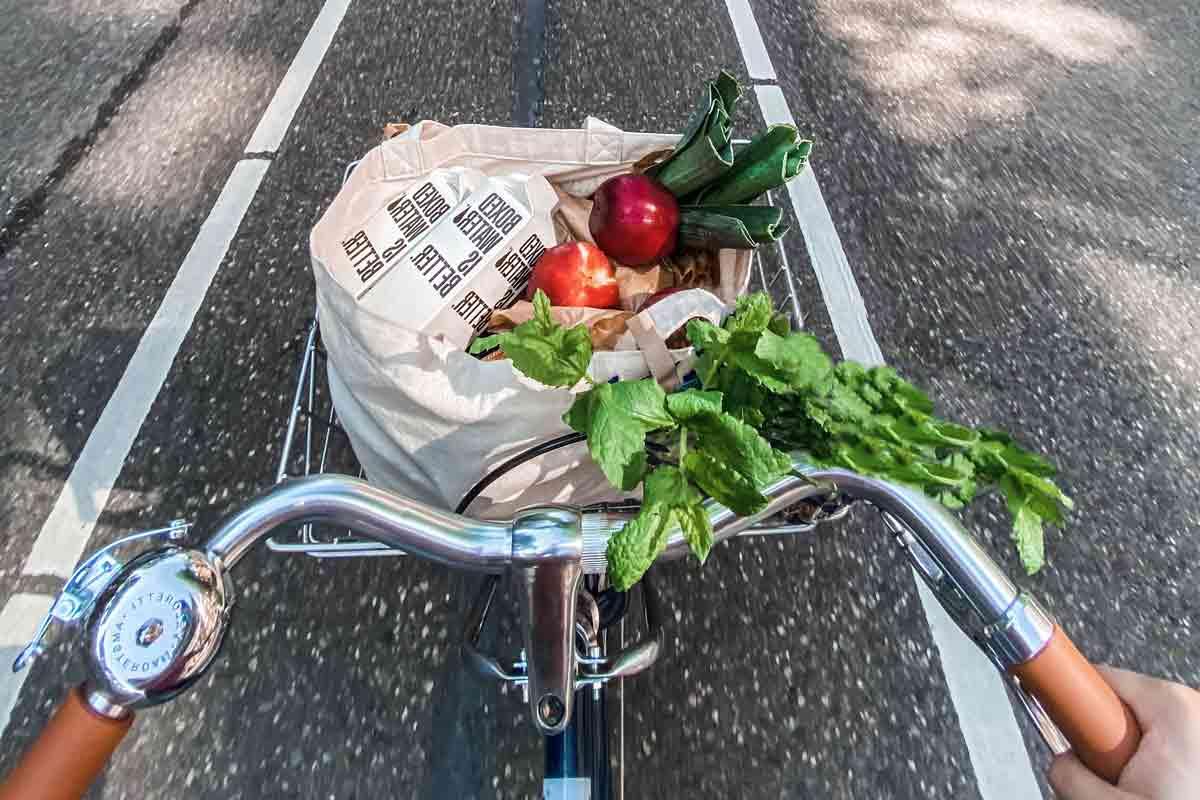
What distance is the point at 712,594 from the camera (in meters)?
1.92

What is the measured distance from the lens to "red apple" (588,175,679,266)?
4.50 ft

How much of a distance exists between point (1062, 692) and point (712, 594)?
1.24 m

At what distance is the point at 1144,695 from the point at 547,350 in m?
0.65

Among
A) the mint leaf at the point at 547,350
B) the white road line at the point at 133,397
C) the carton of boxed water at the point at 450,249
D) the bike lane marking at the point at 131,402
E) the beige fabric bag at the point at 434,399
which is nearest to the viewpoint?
the mint leaf at the point at 547,350

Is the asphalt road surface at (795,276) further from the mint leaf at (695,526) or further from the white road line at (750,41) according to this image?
the mint leaf at (695,526)

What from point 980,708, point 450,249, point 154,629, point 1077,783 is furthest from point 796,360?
Answer: point 980,708

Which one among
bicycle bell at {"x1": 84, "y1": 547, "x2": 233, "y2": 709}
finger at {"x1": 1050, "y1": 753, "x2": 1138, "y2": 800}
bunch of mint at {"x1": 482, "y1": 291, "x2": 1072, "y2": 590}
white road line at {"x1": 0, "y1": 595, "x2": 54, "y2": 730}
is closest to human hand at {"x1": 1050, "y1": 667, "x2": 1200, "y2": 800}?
finger at {"x1": 1050, "y1": 753, "x2": 1138, "y2": 800}

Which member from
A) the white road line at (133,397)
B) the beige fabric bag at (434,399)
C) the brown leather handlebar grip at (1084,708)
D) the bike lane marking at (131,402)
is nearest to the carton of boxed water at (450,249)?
the beige fabric bag at (434,399)

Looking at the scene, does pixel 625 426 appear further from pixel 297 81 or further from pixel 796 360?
pixel 297 81

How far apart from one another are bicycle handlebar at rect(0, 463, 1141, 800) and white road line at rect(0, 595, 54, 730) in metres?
1.42

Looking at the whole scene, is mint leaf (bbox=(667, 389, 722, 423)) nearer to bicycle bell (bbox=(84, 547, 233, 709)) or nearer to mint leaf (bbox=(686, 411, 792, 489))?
mint leaf (bbox=(686, 411, 792, 489))

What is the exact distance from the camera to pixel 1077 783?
0.71m


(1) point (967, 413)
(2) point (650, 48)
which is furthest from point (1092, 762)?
(2) point (650, 48)

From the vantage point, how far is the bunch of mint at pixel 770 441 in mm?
716
